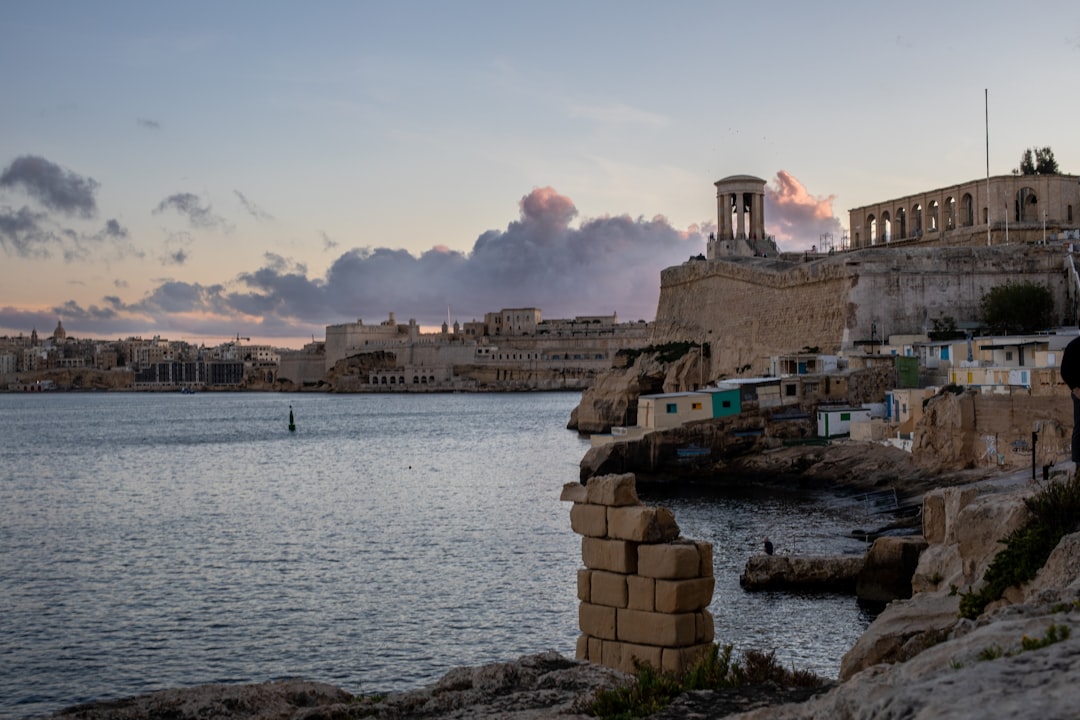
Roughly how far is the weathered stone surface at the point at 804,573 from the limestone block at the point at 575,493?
24.9 feet

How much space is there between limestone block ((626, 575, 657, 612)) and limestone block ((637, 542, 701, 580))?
0.06m

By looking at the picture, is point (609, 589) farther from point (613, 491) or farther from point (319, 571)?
point (319, 571)

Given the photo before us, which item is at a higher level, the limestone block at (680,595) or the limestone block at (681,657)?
the limestone block at (680,595)

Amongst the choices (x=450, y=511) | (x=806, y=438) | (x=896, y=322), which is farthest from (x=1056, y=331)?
(x=450, y=511)

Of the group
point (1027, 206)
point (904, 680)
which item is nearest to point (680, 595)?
point (904, 680)

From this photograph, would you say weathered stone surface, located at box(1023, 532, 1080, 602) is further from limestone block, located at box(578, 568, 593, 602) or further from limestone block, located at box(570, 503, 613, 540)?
limestone block, located at box(578, 568, 593, 602)

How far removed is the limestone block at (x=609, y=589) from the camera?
24.6 ft

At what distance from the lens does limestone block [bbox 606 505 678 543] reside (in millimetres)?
7375

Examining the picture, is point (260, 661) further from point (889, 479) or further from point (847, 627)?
point (889, 479)

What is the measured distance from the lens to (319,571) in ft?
57.7

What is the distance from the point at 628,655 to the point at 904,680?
12.3ft

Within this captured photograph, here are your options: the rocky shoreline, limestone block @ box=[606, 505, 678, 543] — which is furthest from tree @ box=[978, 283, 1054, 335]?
limestone block @ box=[606, 505, 678, 543]

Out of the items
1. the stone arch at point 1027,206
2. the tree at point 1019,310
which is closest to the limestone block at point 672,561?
the tree at point 1019,310

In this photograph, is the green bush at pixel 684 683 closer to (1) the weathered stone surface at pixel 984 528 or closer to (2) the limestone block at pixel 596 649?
(2) the limestone block at pixel 596 649
